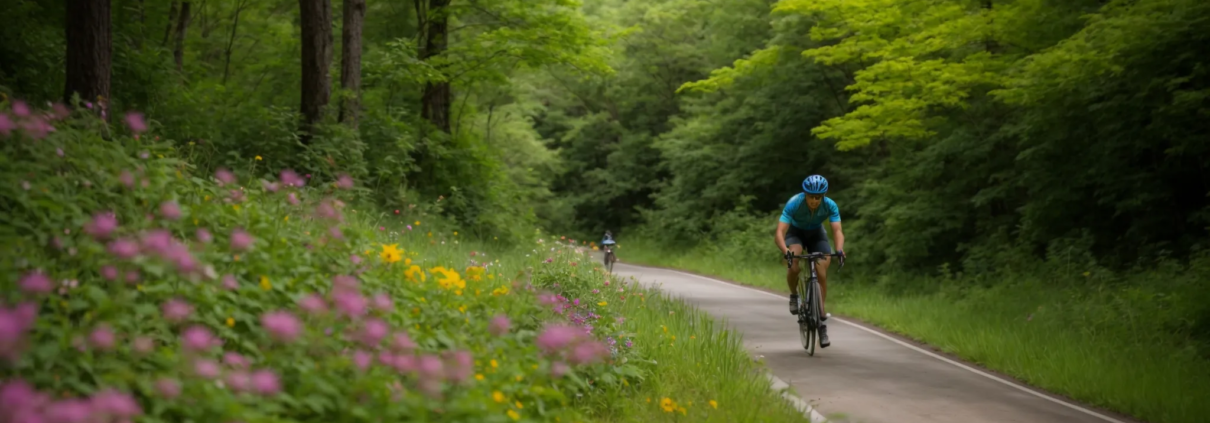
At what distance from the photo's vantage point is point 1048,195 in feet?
51.5

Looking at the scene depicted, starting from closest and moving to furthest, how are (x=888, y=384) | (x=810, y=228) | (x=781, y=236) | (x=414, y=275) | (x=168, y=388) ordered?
(x=168, y=388) < (x=414, y=275) < (x=888, y=384) < (x=781, y=236) < (x=810, y=228)

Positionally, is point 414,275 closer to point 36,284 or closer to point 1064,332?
point 36,284

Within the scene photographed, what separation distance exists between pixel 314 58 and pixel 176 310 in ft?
37.8

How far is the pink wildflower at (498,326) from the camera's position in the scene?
4.94 m

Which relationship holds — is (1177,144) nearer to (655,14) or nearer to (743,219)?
(743,219)

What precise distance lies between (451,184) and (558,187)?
3300 centimetres

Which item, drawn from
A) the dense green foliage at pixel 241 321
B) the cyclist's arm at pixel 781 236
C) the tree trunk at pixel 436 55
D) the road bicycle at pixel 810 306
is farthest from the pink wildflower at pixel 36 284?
the tree trunk at pixel 436 55

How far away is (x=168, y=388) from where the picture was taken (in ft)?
11.0

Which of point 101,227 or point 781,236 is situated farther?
point 781,236

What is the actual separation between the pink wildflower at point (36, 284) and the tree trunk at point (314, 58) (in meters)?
11.0

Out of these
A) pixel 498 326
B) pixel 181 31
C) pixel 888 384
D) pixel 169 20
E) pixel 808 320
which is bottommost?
pixel 888 384

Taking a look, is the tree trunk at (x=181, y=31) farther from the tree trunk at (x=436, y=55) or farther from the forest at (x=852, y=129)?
the tree trunk at (x=436, y=55)

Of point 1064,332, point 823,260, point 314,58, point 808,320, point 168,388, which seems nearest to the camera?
point 168,388

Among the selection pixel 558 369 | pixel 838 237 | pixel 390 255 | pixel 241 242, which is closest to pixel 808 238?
pixel 838 237
